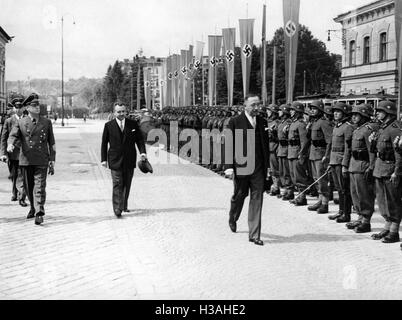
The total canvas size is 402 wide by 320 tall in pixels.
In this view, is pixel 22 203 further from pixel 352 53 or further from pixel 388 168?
pixel 352 53

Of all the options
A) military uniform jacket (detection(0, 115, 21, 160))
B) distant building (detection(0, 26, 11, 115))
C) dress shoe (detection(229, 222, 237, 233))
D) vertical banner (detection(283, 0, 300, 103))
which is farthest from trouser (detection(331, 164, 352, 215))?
distant building (detection(0, 26, 11, 115))

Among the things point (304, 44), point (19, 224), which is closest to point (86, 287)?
point (19, 224)

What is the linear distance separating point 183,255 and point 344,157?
339cm

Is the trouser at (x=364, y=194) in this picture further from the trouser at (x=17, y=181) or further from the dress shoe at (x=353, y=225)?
the trouser at (x=17, y=181)

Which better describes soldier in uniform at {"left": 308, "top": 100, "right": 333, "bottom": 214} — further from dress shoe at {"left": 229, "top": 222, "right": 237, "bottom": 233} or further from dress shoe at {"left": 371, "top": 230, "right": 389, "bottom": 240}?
dress shoe at {"left": 229, "top": 222, "right": 237, "bottom": 233}

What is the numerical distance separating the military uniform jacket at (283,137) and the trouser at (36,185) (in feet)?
15.9

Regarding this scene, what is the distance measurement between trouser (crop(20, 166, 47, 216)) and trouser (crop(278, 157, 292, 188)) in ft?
16.2

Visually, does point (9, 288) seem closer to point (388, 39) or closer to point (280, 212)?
point (280, 212)

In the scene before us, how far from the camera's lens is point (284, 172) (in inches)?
464

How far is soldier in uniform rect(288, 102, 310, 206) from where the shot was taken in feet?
35.5

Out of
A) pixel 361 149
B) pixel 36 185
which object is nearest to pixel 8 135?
pixel 36 185

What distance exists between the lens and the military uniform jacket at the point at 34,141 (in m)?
9.04

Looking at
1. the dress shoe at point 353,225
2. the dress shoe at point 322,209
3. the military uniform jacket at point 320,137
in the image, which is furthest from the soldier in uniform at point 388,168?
the military uniform jacket at point 320,137

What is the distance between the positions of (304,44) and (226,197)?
61.8m
